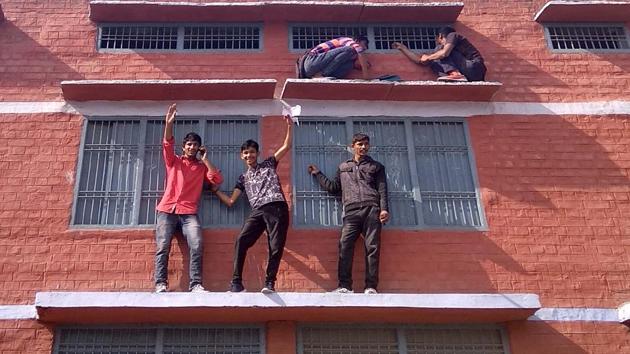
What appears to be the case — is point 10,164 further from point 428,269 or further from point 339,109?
point 428,269

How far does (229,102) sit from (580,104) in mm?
4359

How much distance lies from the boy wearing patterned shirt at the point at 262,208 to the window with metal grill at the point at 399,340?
767 mm

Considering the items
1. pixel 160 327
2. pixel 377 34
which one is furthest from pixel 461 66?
pixel 160 327

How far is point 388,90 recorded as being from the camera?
8234 mm

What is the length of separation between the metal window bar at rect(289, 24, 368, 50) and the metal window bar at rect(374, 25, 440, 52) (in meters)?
0.22

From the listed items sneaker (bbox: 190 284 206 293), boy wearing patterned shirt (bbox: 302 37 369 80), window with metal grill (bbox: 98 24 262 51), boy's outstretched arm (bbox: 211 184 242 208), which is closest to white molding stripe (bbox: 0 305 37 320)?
sneaker (bbox: 190 284 206 293)

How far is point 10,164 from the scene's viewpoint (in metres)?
7.88

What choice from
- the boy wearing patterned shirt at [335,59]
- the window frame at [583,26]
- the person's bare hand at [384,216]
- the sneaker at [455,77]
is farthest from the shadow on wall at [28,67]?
the window frame at [583,26]

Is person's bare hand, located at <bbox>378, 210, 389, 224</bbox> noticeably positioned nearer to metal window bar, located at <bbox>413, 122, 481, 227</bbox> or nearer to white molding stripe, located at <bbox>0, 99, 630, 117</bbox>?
metal window bar, located at <bbox>413, 122, 481, 227</bbox>

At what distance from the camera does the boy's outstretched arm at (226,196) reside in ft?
25.1

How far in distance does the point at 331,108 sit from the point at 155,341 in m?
3.38

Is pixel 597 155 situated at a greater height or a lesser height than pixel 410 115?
lesser

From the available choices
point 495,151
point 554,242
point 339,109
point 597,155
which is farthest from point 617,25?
point 339,109

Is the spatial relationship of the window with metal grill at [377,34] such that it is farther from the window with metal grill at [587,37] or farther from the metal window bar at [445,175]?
the window with metal grill at [587,37]
